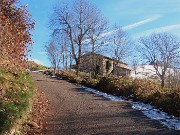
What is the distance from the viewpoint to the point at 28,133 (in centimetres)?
852

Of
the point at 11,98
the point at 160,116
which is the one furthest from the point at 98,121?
the point at 11,98

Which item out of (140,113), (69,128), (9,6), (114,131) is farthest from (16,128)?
(9,6)

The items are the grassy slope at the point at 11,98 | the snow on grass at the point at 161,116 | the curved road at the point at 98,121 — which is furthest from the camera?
the snow on grass at the point at 161,116

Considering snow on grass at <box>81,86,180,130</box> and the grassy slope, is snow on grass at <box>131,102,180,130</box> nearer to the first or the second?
snow on grass at <box>81,86,180,130</box>

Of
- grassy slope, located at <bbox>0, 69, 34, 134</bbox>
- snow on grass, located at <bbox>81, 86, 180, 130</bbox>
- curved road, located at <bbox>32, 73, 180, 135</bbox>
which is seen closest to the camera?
grassy slope, located at <bbox>0, 69, 34, 134</bbox>

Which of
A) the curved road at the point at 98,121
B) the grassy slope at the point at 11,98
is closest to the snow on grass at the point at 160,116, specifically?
the curved road at the point at 98,121

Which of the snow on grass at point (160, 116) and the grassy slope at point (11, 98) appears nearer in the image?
the grassy slope at point (11, 98)

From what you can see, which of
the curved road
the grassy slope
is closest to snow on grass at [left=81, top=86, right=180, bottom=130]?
the curved road

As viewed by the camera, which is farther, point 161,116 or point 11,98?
point 161,116

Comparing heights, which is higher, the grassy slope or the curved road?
the grassy slope

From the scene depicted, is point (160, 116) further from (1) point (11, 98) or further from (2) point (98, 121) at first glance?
(1) point (11, 98)

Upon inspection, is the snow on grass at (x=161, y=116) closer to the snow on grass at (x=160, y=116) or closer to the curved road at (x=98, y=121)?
the snow on grass at (x=160, y=116)

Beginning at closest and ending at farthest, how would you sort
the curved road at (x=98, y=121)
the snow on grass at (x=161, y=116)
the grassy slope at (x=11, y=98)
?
the grassy slope at (x=11, y=98) → the curved road at (x=98, y=121) → the snow on grass at (x=161, y=116)

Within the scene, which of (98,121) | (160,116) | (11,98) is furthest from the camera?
(160,116)
